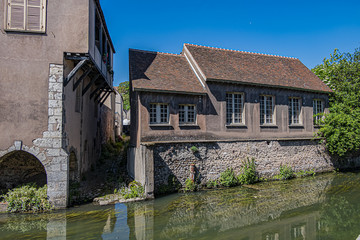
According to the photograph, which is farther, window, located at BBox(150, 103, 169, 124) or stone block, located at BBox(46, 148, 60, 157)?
window, located at BBox(150, 103, 169, 124)

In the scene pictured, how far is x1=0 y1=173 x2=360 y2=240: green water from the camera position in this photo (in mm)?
6855

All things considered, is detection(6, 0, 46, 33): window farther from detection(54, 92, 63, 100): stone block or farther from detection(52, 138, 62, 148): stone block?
detection(52, 138, 62, 148): stone block

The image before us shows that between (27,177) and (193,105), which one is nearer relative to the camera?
(27,177)

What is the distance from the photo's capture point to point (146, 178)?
9.91 metres

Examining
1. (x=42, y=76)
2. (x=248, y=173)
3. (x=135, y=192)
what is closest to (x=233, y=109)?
(x=248, y=173)

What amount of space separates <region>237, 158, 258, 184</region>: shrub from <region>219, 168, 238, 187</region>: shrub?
1.52ft

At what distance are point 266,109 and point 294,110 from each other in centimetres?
221

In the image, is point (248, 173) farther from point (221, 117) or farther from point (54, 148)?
point (54, 148)

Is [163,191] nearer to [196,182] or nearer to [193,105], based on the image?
[196,182]

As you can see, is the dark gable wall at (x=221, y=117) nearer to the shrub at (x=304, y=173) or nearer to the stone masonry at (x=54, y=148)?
the shrub at (x=304, y=173)

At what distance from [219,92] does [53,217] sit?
29.6 ft

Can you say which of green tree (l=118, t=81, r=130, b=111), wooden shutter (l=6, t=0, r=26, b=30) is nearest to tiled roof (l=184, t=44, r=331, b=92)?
wooden shutter (l=6, t=0, r=26, b=30)

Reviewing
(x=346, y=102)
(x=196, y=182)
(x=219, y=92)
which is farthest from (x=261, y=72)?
(x=196, y=182)

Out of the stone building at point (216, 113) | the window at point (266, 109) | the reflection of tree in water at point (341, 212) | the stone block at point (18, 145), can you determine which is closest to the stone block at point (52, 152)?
the stone block at point (18, 145)
